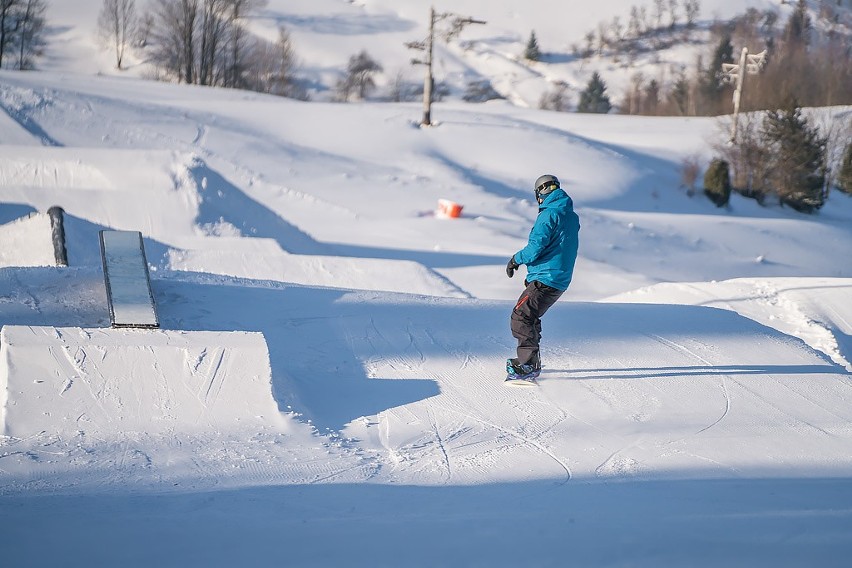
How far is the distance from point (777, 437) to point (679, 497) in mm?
1477

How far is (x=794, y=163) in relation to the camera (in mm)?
34094

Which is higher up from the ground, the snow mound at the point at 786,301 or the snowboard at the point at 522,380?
the snowboard at the point at 522,380

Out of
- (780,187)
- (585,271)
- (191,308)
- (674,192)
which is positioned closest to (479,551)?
(191,308)

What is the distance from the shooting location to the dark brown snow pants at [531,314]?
625 cm

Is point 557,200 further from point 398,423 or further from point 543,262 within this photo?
point 398,423

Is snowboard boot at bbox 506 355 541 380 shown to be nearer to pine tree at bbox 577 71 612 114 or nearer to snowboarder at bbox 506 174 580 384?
snowboarder at bbox 506 174 580 384

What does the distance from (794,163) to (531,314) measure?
103 ft

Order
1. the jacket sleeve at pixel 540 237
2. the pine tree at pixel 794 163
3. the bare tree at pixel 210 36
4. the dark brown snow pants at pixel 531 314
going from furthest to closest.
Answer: the bare tree at pixel 210 36 < the pine tree at pixel 794 163 < the dark brown snow pants at pixel 531 314 < the jacket sleeve at pixel 540 237

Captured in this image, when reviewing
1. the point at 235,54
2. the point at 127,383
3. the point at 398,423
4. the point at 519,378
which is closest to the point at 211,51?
the point at 235,54

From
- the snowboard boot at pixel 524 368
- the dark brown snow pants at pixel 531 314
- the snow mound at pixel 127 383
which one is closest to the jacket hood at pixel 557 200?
the dark brown snow pants at pixel 531 314

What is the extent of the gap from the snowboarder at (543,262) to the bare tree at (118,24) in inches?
2508

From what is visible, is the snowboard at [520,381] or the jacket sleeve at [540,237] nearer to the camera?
the jacket sleeve at [540,237]

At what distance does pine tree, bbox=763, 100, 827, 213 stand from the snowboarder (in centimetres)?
3065

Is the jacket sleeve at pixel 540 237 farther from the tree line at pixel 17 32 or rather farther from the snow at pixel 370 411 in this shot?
the tree line at pixel 17 32
